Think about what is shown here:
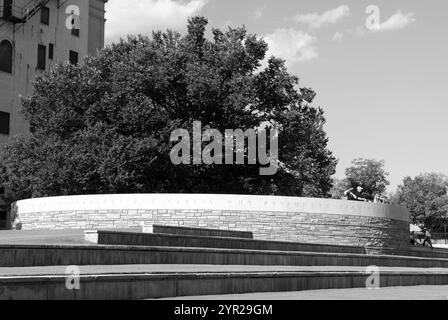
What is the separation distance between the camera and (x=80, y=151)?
33719 mm

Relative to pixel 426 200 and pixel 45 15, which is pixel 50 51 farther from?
pixel 426 200

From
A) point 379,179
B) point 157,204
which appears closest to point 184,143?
point 157,204

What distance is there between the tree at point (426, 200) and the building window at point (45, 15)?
64875 millimetres

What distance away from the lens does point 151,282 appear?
39.5 feet

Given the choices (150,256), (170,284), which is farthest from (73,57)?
(170,284)

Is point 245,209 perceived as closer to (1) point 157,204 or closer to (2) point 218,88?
(1) point 157,204

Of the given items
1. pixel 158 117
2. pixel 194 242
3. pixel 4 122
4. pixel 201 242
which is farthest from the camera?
pixel 4 122

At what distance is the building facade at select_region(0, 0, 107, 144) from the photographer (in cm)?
5219

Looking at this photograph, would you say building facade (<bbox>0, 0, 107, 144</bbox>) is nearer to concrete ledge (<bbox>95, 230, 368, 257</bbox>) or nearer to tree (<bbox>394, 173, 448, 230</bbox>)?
concrete ledge (<bbox>95, 230, 368, 257</bbox>)

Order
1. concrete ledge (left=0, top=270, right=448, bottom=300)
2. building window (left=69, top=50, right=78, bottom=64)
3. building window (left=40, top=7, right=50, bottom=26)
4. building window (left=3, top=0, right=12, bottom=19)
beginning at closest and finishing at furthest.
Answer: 1. concrete ledge (left=0, top=270, right=448, bottom=300)
2. building window (left=3, top=0, right=12, bottom=19)
3. building window (left=40, top=7, right=50, bottom=26)
4. building window (left=69, top=50, right=78, bottom=64)

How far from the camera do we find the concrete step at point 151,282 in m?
10.3

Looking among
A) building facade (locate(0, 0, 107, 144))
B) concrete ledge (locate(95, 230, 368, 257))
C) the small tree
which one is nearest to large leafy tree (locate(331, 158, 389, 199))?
the small tree

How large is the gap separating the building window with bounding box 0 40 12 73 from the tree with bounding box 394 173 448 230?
68017mm

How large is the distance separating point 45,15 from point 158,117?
2553 centimetres
